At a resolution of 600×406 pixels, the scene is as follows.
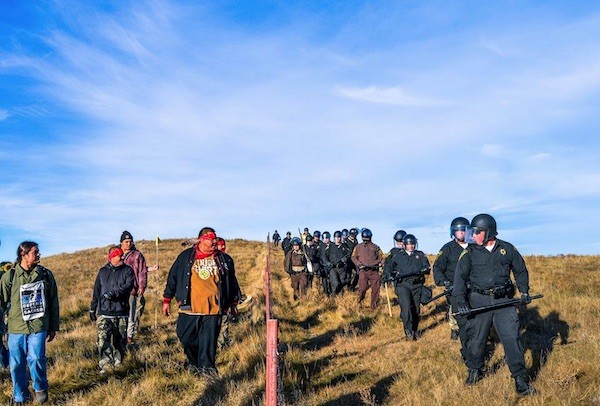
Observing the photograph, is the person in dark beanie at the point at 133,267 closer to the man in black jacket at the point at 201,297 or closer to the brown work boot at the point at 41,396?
the man in black jacket at the point at 201,297

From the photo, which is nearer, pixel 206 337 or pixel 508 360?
pixel 508 360

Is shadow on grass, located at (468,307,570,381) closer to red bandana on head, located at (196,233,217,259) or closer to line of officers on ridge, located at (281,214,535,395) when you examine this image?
line of officers on ridge, located at (281,214,535,395)

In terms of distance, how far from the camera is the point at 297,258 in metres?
17.9

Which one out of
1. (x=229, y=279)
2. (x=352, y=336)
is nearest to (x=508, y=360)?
(x=229, y=279)

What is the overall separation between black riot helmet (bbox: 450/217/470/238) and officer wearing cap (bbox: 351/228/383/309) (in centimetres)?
515

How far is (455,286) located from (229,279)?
3.21 m

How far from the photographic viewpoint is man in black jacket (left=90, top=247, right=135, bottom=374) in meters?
8.44

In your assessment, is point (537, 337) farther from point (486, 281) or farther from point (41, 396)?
point (41, 396)

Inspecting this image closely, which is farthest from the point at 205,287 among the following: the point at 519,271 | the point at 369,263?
the point at 369,263

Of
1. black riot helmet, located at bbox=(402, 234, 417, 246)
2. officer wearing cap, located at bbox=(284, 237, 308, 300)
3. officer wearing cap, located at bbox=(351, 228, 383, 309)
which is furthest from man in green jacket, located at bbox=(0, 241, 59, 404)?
officer wearing cap, located at bbox=(284, 237, 308, 300)

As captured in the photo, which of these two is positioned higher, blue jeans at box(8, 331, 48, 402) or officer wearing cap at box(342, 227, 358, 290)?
officer wearing cap at box(342, 227, 358, 290)

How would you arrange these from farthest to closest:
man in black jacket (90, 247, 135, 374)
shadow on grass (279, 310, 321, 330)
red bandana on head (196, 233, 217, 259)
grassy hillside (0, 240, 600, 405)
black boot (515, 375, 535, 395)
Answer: shadow on grass (279, 310, 321, 330) → man in black jacket (90, 247, 135, 374) → red bandana on head (196, 233, 217, 259) → grassy hillside (0, 240, 600, 405) → black boot (515, 375, 535, 395)

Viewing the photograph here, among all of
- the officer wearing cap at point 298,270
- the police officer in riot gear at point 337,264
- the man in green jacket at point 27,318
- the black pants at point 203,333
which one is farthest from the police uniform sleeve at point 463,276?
the officer wearing cap at point 298,270

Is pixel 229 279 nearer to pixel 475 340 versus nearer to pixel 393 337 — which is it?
pixel 475 340
